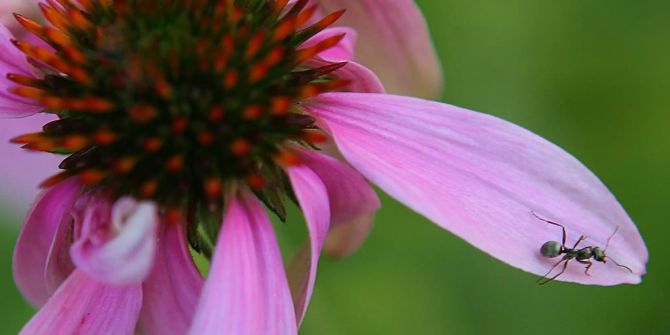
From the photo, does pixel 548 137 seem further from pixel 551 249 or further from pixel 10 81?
pixel 10 81

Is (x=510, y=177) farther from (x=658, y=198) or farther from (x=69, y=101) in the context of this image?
(x=658, y=198)

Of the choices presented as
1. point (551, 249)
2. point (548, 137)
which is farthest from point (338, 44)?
point (548, 137)

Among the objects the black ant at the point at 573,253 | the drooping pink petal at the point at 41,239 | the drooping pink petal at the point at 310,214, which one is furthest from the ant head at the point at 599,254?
the drooping pink petal at the point at 41,239

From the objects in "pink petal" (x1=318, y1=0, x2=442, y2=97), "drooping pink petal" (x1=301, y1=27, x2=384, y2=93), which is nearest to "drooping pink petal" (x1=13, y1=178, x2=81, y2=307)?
"drooping pink petal" (x1=301, y1=27, x2=384, y2=93)

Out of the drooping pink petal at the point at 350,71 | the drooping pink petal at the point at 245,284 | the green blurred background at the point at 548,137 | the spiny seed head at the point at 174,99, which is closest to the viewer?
the drooping pink petal at the point at 245,284

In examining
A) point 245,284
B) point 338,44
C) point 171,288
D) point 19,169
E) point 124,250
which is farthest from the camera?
point 19,169

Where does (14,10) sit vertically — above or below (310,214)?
above

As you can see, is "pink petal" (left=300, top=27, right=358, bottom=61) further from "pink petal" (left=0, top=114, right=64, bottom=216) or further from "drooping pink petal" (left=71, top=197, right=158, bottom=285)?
"pink petal" (left=0, top=114, right=64, bottom=216)

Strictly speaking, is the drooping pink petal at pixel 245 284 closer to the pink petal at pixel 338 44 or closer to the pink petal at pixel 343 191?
the pink petal at pixel 343 191
